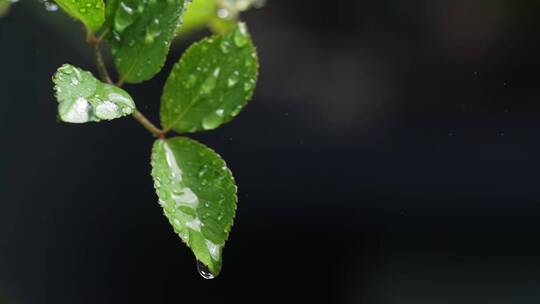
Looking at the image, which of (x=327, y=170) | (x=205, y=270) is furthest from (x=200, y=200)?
(x=327, y=170)

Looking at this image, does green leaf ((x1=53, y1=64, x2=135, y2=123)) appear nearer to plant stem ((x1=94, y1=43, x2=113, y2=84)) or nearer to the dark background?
plant stem ((x1=94, y1=43, x2=113, y2=84))

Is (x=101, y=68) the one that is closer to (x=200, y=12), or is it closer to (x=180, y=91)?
(x=180, y=91)

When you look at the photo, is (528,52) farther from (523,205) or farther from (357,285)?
(357,285)

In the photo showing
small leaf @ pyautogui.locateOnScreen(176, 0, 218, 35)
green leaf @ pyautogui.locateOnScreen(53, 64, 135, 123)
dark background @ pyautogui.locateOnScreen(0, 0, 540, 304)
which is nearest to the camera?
green leaf @ pyautogui.locateOnScreen(53, 64, 135, 123)

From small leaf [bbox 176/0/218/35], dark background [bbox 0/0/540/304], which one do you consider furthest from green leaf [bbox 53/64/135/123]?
dark background [bbox 0/0/540/304]

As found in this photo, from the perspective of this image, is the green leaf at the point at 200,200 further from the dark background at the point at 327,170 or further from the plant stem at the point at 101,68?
the dark background at the point at 327,170

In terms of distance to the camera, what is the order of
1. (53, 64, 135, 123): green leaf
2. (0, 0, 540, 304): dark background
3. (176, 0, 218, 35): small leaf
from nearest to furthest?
1. (53, 64, 135, 123): green leaf
2. (176, 0, 218, 35): small leaf
3. (0, 0, 540, 304): dark background
